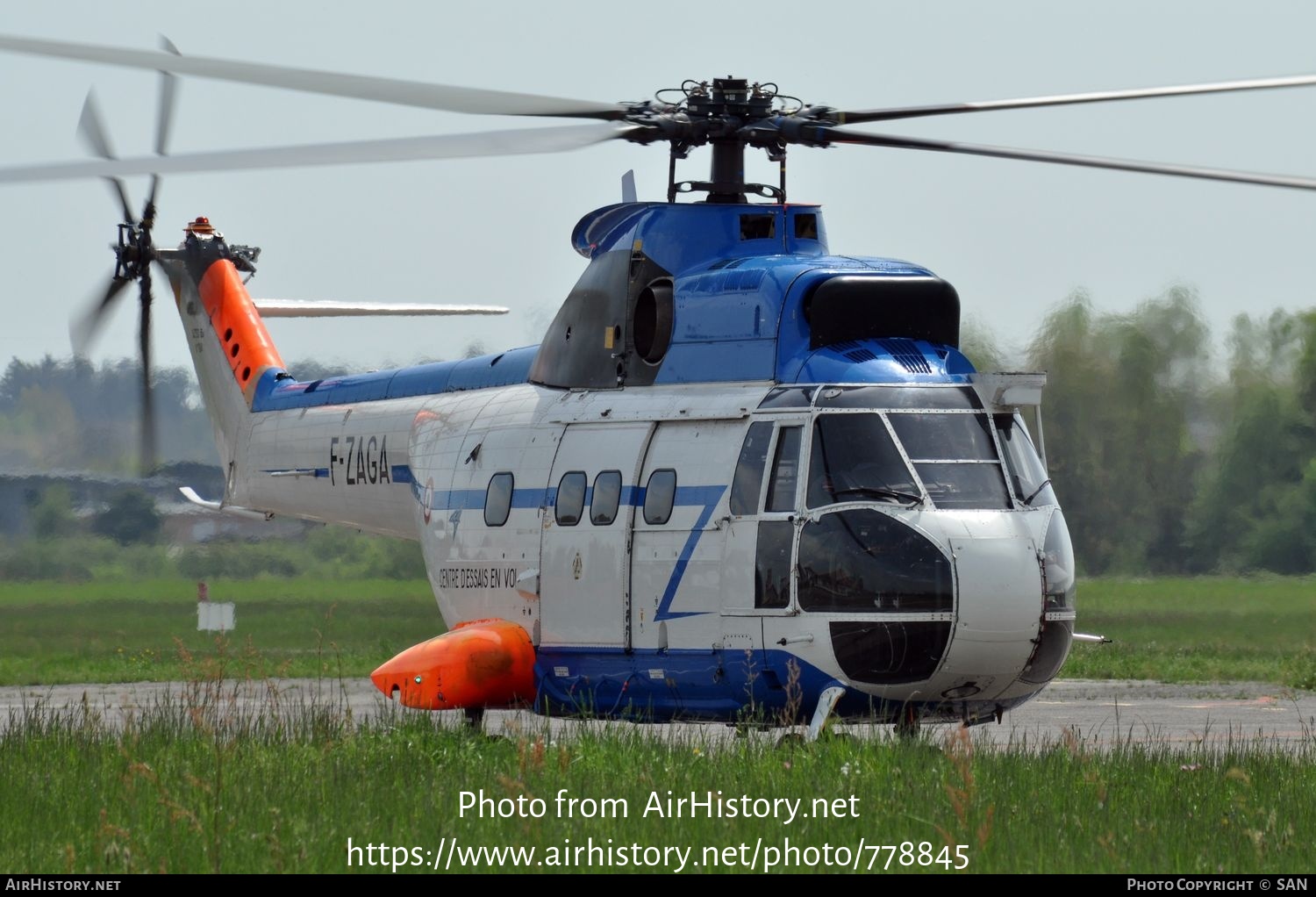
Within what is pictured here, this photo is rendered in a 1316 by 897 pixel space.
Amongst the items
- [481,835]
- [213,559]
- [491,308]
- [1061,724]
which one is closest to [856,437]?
[481,835]

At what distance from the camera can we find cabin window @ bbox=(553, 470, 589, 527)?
1305 cm

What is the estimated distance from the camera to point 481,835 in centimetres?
898

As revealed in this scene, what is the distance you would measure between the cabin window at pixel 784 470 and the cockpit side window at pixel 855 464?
12 cm

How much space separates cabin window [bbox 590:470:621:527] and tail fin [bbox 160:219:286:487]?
6334 mm

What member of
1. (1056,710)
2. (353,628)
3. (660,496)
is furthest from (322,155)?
(353,628)

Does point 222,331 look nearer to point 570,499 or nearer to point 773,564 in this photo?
point 570,499

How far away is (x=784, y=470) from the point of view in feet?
38.9

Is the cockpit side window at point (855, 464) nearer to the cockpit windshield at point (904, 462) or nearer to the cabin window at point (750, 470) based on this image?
the cockpit windshield at point (904, 462)

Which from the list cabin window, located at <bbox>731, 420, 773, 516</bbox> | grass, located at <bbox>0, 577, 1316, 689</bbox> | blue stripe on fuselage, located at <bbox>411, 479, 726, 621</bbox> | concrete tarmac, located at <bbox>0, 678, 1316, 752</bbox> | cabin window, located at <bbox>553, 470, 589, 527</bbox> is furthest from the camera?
grass, located at <bbox>0, 577, 1316, 689</bbox>

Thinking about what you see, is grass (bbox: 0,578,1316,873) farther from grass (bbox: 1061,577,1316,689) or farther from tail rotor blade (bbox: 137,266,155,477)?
grass (bbox: 1061,577,1316,689)

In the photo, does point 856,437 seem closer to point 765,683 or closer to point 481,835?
point 765,683

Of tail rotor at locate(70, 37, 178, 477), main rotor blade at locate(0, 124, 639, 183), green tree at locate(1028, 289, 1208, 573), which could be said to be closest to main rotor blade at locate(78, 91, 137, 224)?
tail rotor at locate(70, 37, 178, 477)

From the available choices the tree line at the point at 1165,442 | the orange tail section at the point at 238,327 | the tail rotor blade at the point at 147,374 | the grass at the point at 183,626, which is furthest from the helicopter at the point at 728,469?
the tree line at the point at 1165,442
